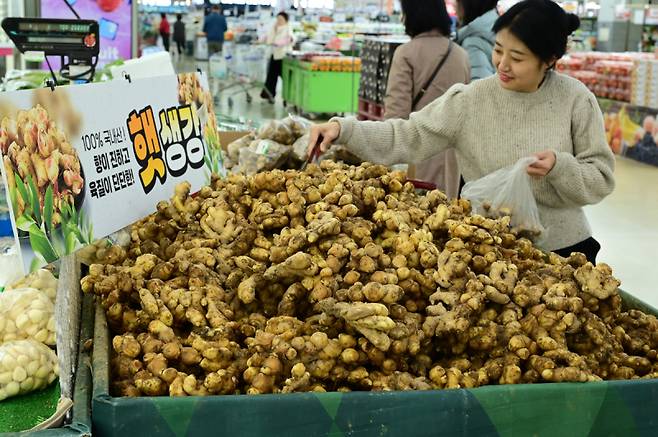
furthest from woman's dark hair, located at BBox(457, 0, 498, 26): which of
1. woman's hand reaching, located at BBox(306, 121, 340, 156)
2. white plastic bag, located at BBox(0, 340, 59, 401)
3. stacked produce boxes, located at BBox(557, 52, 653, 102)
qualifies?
stacked produce boxes, located at BBox(557, 52, 653, 102)

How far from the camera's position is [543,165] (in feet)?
8.00

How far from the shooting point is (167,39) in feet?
73.3

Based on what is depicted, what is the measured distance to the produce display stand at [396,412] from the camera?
1339 mm

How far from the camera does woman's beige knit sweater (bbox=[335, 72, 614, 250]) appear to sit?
263 cm

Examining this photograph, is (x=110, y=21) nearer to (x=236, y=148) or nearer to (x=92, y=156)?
(x=236, y=148)

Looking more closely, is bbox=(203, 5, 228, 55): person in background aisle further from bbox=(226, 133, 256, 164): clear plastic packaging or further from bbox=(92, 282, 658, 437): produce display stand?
bbox=(92, 282, 658, 437): produce display stand

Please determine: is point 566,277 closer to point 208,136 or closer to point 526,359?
point 526,359

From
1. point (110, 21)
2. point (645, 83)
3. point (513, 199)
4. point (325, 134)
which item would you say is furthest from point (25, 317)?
point (645, 83)

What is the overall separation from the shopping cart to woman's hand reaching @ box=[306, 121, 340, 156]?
37.3 ft

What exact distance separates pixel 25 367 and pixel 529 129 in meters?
1.76

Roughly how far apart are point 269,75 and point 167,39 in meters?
9.49

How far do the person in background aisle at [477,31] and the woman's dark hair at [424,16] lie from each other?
190mm

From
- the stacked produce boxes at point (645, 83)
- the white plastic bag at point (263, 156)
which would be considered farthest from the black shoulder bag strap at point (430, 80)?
the stacked produce boxes at point (645, 83)

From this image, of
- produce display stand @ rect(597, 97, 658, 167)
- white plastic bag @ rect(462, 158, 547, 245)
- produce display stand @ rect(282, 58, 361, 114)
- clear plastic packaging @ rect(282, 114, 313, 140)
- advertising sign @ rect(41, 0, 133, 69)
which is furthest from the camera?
produce display stand @ rect(282, 58, 361, 114)
